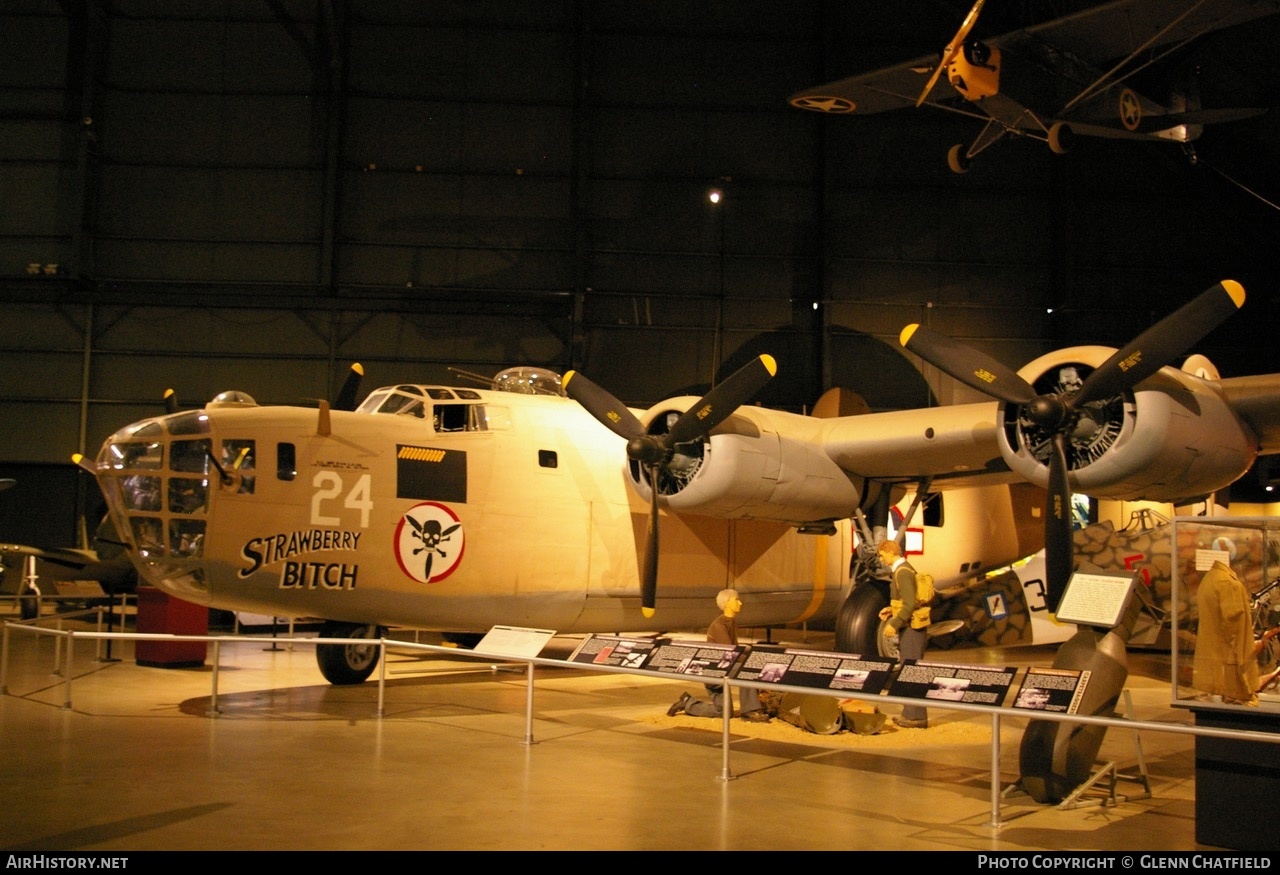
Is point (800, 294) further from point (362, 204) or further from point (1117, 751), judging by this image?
point (1117, 751)

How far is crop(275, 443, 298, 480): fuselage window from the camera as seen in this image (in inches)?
471

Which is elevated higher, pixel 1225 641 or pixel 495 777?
pixel 1225 641

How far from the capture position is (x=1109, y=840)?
7.06m

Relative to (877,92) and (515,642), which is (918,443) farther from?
(877,92)

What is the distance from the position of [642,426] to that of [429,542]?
115 inches

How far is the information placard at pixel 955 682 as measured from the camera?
25.3ft

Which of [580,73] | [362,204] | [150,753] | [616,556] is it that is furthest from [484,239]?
[150,753]

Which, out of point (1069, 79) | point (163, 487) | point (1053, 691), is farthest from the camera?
point (1069, 79)

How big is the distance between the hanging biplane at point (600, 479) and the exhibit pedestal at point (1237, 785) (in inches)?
135

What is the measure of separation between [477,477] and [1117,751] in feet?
24.6

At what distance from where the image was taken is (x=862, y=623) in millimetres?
13734

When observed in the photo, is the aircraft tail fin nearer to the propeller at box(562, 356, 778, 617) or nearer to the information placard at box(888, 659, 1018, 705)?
the propeller at box(562, 356, 778, 617)

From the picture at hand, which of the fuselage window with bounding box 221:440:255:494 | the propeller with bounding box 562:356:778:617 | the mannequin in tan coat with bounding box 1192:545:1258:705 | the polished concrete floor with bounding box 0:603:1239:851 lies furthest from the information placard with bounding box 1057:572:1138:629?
the fuselage window with bounding box 221:440:255:494

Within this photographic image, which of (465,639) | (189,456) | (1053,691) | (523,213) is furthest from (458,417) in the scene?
(523,213)
